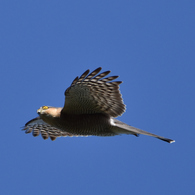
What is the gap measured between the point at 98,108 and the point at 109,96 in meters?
0.40

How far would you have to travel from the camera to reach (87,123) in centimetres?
921

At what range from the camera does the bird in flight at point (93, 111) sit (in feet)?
28.7

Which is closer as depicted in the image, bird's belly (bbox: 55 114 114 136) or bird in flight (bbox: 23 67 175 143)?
bird in flight (bbox: 23 67 175 143)

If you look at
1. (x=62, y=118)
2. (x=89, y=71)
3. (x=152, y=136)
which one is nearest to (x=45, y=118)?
(x=62, y=118)

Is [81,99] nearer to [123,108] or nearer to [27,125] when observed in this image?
[123,108]

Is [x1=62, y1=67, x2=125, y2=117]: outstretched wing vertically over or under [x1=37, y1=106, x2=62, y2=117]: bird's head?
over

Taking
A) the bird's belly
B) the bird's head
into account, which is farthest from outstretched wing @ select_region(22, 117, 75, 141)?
the bird's belly

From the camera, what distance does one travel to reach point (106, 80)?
28.7 feet

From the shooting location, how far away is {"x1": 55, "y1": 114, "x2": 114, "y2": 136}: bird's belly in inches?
362

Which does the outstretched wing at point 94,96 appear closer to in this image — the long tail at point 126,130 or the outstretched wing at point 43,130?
the long tail at point 126,130

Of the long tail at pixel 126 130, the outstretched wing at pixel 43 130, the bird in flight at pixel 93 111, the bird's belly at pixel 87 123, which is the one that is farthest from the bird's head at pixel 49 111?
the outstretched wing at pixel 43 130

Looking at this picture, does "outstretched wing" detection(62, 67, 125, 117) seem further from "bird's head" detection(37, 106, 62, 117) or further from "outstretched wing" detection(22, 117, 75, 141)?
"outstretched wing" detection(22, 117, 75, 141)

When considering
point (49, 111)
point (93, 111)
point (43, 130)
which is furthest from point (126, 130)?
point (43, 130)

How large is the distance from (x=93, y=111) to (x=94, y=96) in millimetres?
455
